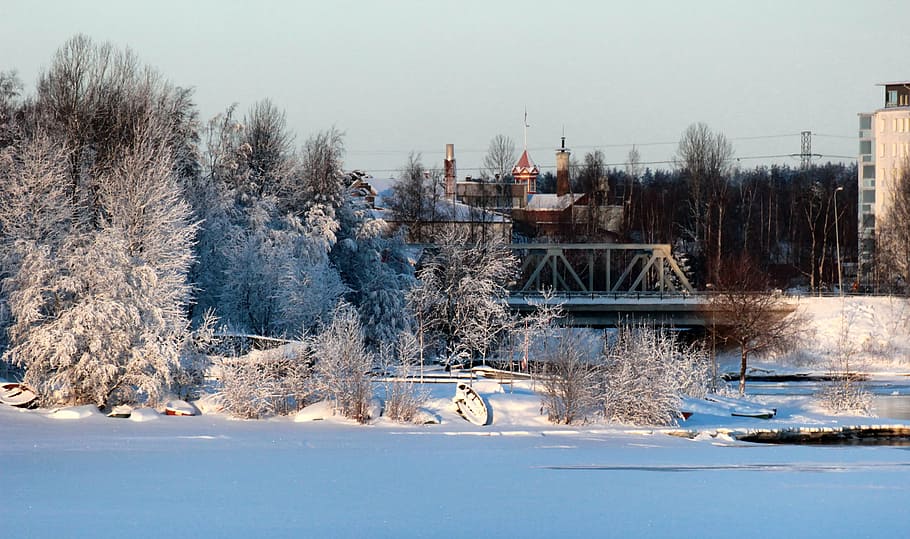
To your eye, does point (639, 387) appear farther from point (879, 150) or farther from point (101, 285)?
point (879, 150)

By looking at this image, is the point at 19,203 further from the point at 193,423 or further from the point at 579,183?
the point at 579,183

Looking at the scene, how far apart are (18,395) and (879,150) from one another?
65.6m

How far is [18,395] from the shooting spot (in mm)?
26750

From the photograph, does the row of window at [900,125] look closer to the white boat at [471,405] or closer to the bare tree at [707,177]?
the bare tree at [707,177]

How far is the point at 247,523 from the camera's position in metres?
13.8

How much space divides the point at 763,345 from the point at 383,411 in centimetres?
2231

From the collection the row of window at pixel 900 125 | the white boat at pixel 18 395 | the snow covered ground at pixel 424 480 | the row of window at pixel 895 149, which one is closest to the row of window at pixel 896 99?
the row of window at pixel 900 125

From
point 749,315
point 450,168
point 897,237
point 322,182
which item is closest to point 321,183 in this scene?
point 322,182

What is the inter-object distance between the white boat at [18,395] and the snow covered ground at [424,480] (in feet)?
2.59

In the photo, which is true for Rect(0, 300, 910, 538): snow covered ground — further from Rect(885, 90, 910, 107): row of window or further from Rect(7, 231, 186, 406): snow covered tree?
Rect(885, 90, 910, 107): row of window

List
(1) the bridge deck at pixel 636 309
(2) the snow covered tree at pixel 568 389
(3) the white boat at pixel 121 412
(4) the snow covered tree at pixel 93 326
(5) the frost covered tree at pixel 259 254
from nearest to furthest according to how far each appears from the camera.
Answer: (3) the white boat at pixel 121 412 < (4) the snow covered tree at pixel 93 326 < (2) the snow covered tree at pixel 568 389 < (5) the frost covered tree at pixel 259 254 < (1) the bridge deck at pixel 636 309

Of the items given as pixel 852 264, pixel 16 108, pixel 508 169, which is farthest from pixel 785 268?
pixel 16 108

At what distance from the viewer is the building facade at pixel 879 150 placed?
77562mm

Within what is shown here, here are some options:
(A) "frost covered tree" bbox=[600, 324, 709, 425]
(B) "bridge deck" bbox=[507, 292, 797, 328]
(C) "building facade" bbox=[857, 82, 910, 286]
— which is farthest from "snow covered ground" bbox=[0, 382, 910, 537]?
(C) "building facade" bbox=[857, 82, 910, 286]
